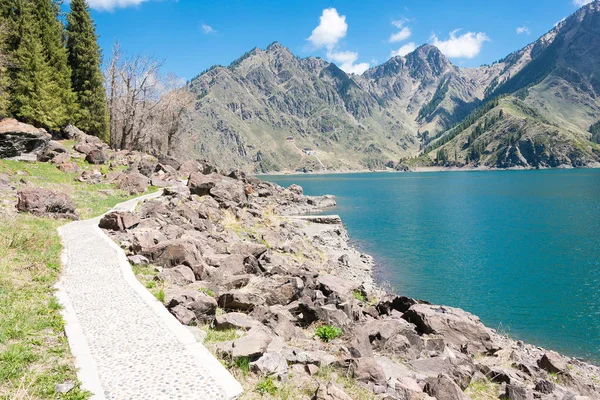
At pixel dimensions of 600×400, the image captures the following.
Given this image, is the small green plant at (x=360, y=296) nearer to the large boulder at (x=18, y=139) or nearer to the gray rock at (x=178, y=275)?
the gray rock at (x=178, y=275)

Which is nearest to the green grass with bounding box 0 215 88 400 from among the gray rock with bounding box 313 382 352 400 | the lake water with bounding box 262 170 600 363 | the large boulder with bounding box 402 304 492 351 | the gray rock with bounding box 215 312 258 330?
the gray rock with bounding box 215 312 258 330

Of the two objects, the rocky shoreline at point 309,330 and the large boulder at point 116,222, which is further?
the large boulder at point 116,222

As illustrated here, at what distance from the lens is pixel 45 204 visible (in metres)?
25.2

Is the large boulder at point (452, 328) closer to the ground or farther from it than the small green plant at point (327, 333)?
closer to the ground

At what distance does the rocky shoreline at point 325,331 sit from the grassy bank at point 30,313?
335 cm

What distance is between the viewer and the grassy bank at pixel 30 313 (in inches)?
312

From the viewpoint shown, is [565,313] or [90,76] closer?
[565,313]

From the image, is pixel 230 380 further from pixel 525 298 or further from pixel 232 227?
pixel 525 298

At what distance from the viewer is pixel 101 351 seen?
9.54m

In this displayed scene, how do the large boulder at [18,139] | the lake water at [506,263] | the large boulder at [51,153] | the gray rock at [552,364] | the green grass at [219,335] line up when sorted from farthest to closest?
the large boulder at [51,153] → the large boulder at [18,139] → the lake water at [506,263] → the gray rock at [552,364] → the green grass at [219,335]

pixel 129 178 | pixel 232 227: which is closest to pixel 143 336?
pixel 232 227

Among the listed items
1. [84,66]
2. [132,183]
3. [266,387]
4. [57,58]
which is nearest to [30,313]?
[266,387]

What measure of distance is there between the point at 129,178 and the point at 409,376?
38.1 m

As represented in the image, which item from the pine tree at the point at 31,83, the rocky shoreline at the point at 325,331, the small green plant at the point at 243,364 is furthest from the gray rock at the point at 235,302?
the pine tree at the point at 31,83
